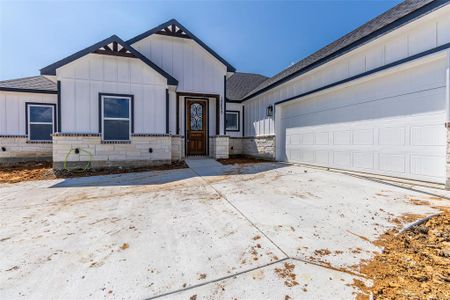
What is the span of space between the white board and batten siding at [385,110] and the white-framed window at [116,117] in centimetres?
649

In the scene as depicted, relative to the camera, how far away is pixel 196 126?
991 centimetres

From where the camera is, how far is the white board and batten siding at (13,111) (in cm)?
944

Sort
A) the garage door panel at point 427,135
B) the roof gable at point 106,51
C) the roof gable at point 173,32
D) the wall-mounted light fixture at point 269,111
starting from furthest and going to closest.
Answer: the wall-mounted light fixture at point 269,111 → the roof gable at point 173,32 → the roof gable at point 106,51 → the garage door panel at point 427,135

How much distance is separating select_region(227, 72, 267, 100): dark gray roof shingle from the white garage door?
5.91 m

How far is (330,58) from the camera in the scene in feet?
21.5

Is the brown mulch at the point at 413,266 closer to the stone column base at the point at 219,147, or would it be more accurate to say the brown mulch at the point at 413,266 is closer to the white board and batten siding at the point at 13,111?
the stone column base at the point at 219,147

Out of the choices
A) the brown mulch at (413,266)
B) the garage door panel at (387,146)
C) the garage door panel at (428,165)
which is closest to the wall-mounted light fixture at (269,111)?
the garage door panel at (387,146)

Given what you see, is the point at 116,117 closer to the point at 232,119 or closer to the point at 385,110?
the point at 232,119

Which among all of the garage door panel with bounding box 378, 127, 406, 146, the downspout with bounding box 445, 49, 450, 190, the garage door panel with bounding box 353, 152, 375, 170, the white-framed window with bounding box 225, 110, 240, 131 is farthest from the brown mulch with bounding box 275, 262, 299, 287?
the white-framed window with bounding box 225, 110, 240, 131

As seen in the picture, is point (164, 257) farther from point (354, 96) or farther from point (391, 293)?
point (354, 96)

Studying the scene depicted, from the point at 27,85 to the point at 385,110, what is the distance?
14.1m

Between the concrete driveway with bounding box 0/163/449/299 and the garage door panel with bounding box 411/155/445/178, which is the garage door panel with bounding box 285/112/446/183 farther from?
the concrete driveway with bounding box 0/163/449/299

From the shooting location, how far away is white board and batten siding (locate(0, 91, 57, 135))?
9.44 metres

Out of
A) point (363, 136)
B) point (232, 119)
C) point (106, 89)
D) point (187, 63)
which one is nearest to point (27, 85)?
point (106, 89)
